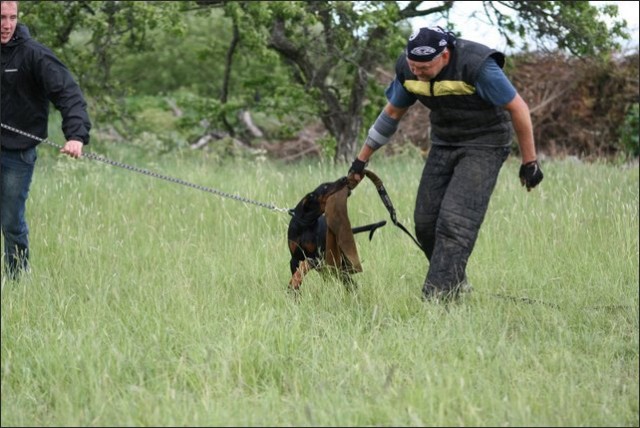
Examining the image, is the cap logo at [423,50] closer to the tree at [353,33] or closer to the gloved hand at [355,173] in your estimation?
the gloved hand at [355,173]

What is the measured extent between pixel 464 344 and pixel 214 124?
11153 millimetres

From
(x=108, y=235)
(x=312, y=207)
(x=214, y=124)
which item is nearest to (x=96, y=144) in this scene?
(x=214, y=124)

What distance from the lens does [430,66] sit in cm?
556

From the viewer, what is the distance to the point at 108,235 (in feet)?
26.3

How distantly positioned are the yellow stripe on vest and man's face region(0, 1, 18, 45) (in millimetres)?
2655

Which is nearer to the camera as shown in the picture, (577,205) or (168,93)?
(577,205)

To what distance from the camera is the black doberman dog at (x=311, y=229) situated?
6.02 meters

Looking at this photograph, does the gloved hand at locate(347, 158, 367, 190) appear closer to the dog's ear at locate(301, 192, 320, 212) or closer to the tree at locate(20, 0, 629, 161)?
the dog's ear at locate(301, 192, 320, 212)

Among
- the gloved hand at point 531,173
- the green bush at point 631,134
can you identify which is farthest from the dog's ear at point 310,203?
the green bush at point 631,134

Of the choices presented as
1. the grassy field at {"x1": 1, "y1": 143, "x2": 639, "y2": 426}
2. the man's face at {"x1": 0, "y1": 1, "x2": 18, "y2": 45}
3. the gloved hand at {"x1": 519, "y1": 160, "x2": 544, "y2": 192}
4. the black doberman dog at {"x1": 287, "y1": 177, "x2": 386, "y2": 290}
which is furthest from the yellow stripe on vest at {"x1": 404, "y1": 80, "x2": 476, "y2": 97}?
the man's face at {"x1": 0, "y1": 1, "x2": 18, "y2": 45}

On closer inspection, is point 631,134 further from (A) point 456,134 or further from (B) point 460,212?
(B) point 460,212

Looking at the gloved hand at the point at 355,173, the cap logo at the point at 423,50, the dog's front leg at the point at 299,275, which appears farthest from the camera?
the gloved hand at the point at 355,173

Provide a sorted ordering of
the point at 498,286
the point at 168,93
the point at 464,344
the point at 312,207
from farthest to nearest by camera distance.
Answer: the point at 168,93
the point at 498,286
the point at 312,207
the point at 464,344

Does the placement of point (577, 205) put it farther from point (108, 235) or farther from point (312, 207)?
point (108, 235)
